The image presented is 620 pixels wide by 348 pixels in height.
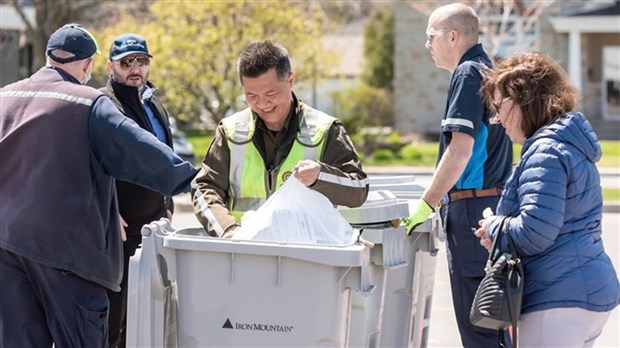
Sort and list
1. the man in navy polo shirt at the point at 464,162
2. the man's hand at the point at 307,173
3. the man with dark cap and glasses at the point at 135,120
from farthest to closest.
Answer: the man with dark cap and glasses at the point at 135,120
the man in navy polo shirt at the point at 464,162
the man's hand at the point at 307,173

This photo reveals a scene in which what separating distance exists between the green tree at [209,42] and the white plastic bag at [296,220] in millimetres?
17486

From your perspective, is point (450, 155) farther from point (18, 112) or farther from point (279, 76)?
point (18, 112)

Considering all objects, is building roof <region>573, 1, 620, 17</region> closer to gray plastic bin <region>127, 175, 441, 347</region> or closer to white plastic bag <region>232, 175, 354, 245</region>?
white plastic bag <region>232, 175, 354, 245</region>

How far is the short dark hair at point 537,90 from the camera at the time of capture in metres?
4.36

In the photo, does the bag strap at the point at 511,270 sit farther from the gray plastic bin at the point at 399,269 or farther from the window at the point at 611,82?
the window at the point at 611,82

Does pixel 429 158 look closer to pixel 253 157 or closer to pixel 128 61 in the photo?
pixel 128 61

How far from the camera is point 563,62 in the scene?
35.2m

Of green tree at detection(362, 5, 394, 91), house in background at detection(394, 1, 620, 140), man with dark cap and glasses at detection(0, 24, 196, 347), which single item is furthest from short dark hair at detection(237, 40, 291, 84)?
green tree at detection(362, 5, 394, 91)

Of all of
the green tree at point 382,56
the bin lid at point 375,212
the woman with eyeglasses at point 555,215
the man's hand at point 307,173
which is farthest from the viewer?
the green tree at point 382,56

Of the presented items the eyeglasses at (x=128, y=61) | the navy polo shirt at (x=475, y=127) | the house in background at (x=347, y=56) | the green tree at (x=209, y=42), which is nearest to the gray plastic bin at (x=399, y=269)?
the navy polo shirt at (x=475, y=127)

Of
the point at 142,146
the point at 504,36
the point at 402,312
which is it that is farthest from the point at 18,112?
the point at 504,36

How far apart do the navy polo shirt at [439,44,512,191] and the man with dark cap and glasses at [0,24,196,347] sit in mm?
1392

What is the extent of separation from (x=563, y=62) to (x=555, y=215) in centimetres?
3206

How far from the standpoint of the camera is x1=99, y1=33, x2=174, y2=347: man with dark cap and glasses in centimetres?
599
